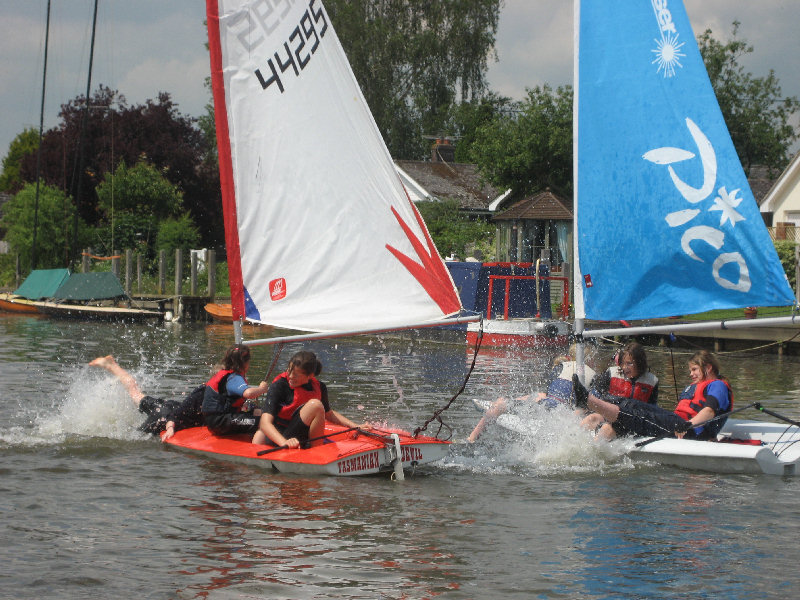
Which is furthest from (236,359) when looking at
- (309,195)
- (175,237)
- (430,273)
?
(175,237)

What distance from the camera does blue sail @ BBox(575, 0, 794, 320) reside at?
10.3m

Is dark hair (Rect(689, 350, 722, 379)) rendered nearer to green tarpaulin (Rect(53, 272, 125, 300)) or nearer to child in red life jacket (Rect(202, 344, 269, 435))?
child in red life jacket (Rect(202, 344, 269, 435))

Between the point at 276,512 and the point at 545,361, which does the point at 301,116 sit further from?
the point at 545,361

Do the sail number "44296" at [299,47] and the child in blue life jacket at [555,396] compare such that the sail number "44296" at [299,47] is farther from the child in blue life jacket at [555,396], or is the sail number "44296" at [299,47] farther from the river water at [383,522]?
the child in blue life jacket at [555,396]

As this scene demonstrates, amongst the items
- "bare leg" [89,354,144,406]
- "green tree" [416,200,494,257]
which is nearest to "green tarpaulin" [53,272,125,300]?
"green tree" [416,200,494,257]

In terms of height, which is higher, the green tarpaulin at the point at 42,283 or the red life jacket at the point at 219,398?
the green tarpaulin at the point at 42,283

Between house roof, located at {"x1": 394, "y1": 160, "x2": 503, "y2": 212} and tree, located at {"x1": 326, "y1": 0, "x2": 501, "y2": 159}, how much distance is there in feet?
7.44

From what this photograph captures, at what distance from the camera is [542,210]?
3288cm

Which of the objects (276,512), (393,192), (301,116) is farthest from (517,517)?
(301,116)

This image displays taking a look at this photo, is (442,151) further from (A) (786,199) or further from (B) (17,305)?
(B) (17,305)

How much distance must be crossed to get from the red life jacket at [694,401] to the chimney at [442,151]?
41791mm

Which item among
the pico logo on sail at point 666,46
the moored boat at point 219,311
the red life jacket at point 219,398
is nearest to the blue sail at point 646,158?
the pico logo on sail at point 666,46

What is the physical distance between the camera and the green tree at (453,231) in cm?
3634

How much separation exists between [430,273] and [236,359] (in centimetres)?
213
